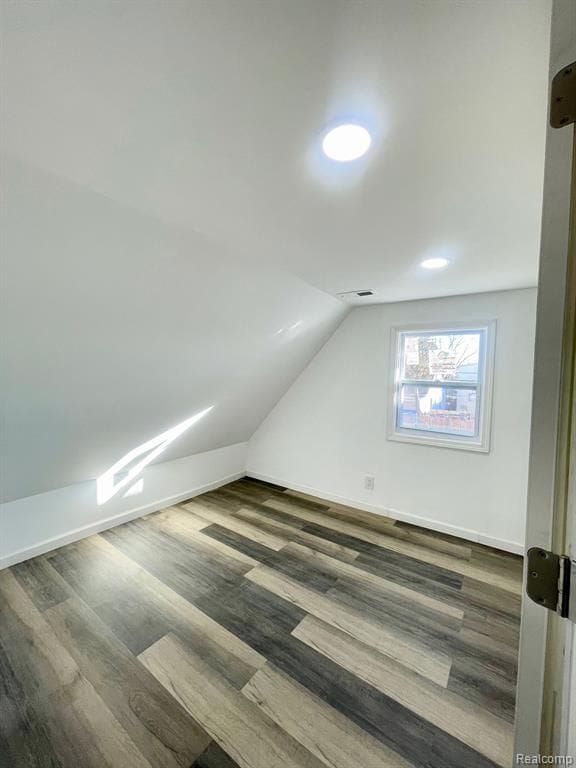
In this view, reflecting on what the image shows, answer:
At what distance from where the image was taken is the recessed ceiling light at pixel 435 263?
6.08 feet

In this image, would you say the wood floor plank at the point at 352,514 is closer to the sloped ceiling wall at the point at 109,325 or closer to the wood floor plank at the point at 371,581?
the wood floor plank at the point at 371,581

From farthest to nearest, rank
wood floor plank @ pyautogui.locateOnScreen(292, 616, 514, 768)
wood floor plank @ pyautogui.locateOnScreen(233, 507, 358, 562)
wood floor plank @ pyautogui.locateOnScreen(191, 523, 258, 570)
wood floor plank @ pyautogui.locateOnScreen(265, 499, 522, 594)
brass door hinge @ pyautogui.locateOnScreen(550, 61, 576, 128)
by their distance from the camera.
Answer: wood floor plank @ pyautogui.locateOnScreen(233, 507, 358, 562)
wood floor plank @ pyautogui.locateOnScreen(191, 523, 258, 570)
wood floor plank @ pyautogui.locateOnScreen(265, 499, 522, 594)
wood floor plank @ pyautogui.locateOnScreen(292, 616, 514, 768)
brass door hinge @ pyautogui.locateOnScreen(550, 61, 576, 128)

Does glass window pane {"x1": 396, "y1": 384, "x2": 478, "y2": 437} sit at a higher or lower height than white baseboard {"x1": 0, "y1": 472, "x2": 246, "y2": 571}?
higher

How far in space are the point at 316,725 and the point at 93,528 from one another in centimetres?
227

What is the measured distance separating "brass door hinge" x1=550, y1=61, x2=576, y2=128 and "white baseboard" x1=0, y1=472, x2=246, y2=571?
11.1 feet

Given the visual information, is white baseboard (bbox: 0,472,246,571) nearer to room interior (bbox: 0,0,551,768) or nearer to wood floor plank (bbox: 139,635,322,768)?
room interior (bbox: 0,0,551,768)

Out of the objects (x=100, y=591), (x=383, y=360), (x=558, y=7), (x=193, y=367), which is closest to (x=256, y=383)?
(x=193, y=367)

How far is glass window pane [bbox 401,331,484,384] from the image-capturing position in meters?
2.66

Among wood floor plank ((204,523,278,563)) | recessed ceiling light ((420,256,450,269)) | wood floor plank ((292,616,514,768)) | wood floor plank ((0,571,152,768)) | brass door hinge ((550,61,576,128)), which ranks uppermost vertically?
recessed ceiling light ((420,256,450,269))

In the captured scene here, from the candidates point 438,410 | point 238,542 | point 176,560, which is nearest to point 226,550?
point 238,542

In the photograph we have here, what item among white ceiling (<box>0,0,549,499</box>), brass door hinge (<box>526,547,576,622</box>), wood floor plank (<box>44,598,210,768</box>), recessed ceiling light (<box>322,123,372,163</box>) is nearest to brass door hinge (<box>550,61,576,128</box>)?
white ceiling (<box>0,0,549,499</box>)

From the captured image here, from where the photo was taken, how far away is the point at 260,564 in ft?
7.39

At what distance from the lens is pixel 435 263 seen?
75.2 inches

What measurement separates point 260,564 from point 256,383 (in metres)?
1.57
